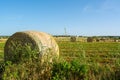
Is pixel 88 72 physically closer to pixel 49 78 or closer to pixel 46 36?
pixel 49 78

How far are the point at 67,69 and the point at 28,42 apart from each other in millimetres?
2840

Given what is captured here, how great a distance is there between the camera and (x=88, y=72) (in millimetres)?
8195

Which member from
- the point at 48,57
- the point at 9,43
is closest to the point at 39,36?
the point at 9,43

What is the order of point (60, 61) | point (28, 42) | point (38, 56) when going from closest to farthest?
point (60, 61), point (38, 56), point (28, 42)

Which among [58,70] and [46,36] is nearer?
[58,70]

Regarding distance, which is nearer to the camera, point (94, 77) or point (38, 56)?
point (94, 77)

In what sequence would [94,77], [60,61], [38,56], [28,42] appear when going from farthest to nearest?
[28,42]
[38,56]
[60,61]
[94,77]

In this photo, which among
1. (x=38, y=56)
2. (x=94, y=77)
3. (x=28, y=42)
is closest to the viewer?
(x=94, y=77)

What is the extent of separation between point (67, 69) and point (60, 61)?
384 millimetres

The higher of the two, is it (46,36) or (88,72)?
(46,36)

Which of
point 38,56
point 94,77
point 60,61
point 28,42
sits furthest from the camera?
point 28,42

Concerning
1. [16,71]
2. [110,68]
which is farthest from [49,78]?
[110,68]

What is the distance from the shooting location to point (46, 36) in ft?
36.6

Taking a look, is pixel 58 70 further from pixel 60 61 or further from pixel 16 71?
pixel 16 71
